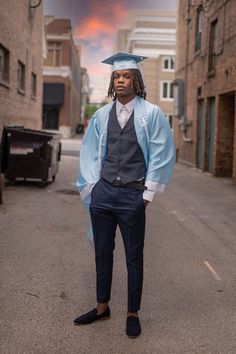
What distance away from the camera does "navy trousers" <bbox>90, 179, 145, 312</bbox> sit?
3.93m

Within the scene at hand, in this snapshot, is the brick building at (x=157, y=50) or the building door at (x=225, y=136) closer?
the building door at (x=225, y=136)

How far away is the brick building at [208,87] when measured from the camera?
632 inches

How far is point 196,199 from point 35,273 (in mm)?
6978

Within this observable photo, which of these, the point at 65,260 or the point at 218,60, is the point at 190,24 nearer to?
the point at 218,60

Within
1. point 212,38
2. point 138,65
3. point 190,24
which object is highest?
point 190,24

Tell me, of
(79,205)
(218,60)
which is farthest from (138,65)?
(218,60)

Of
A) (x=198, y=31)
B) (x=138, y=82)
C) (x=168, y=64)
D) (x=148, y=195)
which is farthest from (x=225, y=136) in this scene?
(x=168, y=64)

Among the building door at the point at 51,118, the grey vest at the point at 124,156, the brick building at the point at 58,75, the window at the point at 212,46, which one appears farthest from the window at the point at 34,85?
the building door at the point at 51,118

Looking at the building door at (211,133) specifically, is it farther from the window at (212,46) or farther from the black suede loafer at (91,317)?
the black suede loafer at (91,317)

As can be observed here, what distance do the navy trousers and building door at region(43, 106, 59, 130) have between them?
42.7 m

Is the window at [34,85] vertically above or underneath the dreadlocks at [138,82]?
above

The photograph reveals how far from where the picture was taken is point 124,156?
3961 mm

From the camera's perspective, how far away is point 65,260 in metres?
6.11

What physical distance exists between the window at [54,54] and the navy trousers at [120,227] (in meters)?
44.0
